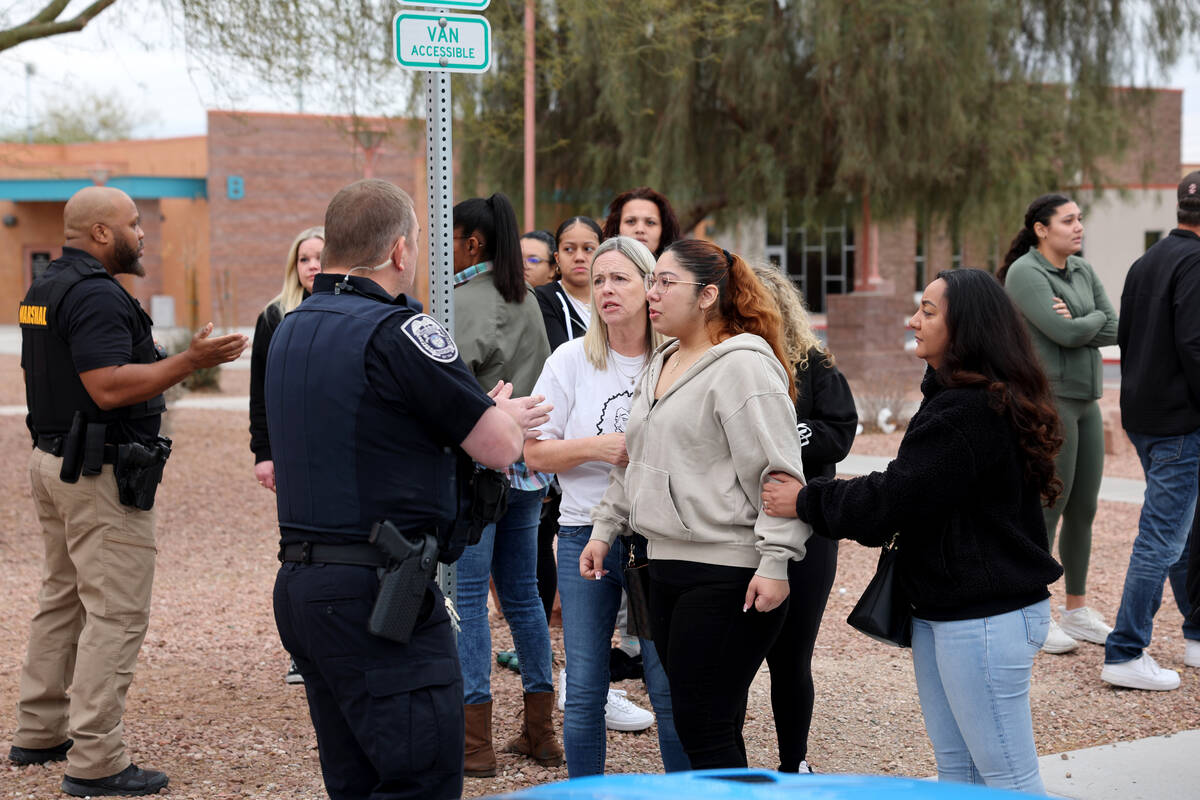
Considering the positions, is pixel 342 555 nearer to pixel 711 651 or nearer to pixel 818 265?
pixel 711 651

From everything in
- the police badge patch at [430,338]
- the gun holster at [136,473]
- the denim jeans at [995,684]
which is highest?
the police badge patch at [430,338]

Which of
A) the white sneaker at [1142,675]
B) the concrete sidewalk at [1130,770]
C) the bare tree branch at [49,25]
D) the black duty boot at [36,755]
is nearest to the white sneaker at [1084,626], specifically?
the white sneaker at [1142,675]

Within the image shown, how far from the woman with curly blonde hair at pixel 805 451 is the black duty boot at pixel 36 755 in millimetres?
2664

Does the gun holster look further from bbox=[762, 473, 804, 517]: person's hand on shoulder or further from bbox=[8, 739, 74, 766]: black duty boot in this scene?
bbox=[762, 473, 804, 517]: person's hand on shoulder

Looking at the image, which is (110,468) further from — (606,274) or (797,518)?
(797,518)

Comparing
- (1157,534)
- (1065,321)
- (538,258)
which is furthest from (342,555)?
(1065,321)

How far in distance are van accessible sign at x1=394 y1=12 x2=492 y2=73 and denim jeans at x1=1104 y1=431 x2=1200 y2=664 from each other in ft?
11.5

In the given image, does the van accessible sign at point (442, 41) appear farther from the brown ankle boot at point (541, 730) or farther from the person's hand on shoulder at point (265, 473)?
the brown ankle boot at point (541, 730)

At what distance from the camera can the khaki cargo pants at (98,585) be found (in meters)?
4.33

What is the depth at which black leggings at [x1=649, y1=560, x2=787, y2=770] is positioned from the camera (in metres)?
3.40

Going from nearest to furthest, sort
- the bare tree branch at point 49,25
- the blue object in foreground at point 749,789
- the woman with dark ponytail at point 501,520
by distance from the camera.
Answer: the blue object in foreground at point 749,789 < the woman with dark ponytail at point 501,520 < the bare tree branch at point 49,25

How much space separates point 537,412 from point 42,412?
2.15 metres

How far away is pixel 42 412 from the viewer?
446 cm

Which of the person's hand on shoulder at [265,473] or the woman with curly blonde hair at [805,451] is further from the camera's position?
the person's hand on shoulder at [265,473]
